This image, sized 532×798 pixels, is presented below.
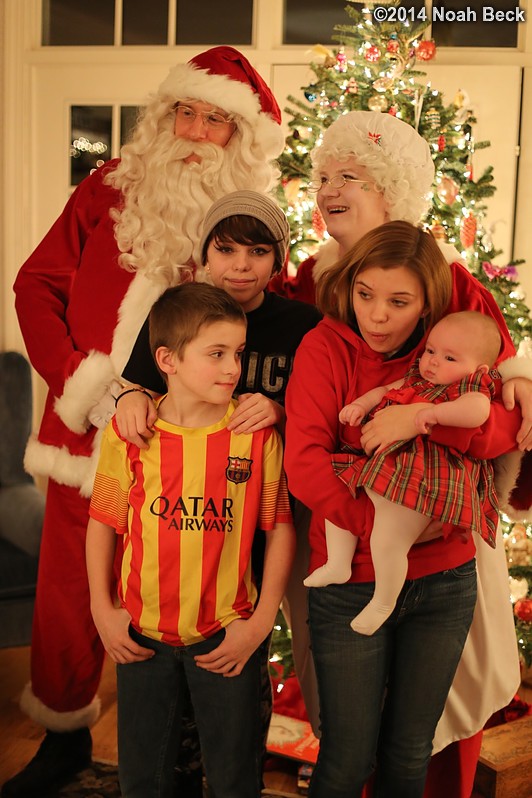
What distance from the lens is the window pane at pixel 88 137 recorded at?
4.18 metres

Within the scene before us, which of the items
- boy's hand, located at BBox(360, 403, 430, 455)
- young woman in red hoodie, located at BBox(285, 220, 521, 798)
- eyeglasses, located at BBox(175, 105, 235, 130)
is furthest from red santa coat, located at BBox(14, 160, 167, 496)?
boy's hand, located at BBox(360, 403, 430, 455)

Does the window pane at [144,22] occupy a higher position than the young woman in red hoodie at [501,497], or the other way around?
the window pane at [144,22]

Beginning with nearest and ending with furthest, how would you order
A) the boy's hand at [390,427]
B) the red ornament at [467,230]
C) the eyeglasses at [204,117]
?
1. the boy's hand at [390,427]
2. the eyeglasses at [204,117]
3. the red ornament at [467,230]

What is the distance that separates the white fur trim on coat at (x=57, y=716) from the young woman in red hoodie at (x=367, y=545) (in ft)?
3.38

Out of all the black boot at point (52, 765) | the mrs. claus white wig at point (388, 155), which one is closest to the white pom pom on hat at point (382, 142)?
the mrs. claus white wig at point (388, 155)

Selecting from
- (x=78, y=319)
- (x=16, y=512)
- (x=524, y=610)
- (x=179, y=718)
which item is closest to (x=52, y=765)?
(x=179, y=718)

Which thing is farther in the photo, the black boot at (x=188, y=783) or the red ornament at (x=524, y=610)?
the red ornament at (x=524, y=610)

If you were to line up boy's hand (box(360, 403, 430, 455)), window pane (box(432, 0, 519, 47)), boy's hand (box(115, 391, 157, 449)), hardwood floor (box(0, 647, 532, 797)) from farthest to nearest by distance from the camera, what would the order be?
window pane (box(432, 0, 519, 47)) < hardwood floor (box(0, 647, 532, 797)) < boy's hand (box(115, 391, 157, 449)) < boy's hand (box(360, 403, 430, 455))

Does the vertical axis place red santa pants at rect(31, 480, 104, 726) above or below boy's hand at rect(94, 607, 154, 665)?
below

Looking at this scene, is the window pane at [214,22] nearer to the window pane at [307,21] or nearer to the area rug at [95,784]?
the window pane at [307,21]

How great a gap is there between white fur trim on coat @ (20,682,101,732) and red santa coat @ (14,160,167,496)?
0.72m

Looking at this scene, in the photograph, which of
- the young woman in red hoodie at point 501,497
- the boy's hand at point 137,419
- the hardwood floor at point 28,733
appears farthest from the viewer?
the hardwood floor at point 28,733

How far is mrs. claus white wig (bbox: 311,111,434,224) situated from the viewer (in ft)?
6.37

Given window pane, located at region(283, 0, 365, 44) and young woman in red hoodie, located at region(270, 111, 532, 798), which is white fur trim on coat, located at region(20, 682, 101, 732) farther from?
window pane, located at region(283, 0, 365, 44)
